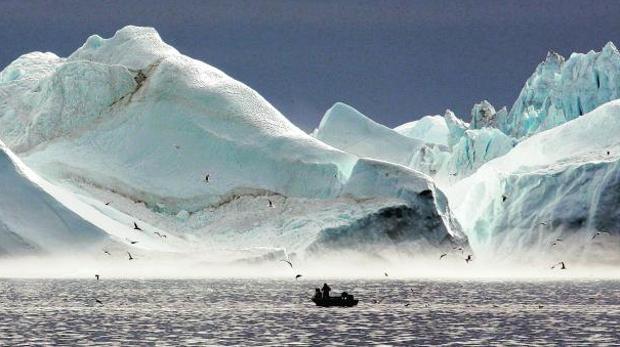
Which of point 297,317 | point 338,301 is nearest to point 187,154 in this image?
point 338,301

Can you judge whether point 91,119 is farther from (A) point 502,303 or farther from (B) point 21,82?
(A) point 502,303

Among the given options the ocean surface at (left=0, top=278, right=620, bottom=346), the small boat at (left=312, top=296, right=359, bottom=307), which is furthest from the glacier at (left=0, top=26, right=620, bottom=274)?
the small boat at (left=312, top=296, right=359, bottom=307)

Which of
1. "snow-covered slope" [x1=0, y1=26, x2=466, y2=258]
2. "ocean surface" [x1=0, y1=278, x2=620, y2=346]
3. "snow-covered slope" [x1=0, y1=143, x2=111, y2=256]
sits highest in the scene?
"snow-covered slope" [x1=0, y1=26, x2=466, y2=258]

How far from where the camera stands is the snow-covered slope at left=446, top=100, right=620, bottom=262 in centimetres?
16200

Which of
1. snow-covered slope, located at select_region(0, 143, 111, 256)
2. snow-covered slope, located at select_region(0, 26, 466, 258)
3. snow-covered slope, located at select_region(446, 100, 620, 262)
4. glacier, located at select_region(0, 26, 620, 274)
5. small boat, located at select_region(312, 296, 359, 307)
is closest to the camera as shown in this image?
small boat, located at select_region(312, 296, 359, 307)

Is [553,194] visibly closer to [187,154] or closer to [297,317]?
[187,154]

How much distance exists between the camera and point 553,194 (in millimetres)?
168375

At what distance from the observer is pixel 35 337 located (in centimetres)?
5838

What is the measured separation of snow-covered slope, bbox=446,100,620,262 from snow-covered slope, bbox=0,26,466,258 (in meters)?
17.9

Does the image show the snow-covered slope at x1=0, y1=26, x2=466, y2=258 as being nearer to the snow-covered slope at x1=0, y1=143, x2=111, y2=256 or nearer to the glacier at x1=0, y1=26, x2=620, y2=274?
the glacier at x1=0, y1=26, x2=620, y2=274

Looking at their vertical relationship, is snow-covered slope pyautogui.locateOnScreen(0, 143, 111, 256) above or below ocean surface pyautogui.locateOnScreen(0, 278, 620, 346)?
above

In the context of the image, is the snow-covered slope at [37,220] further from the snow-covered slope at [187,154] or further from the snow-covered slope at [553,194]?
the snow-covered slope at [553,194]

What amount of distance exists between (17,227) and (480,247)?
231ft

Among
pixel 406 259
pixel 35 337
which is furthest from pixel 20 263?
pixel 35 337
